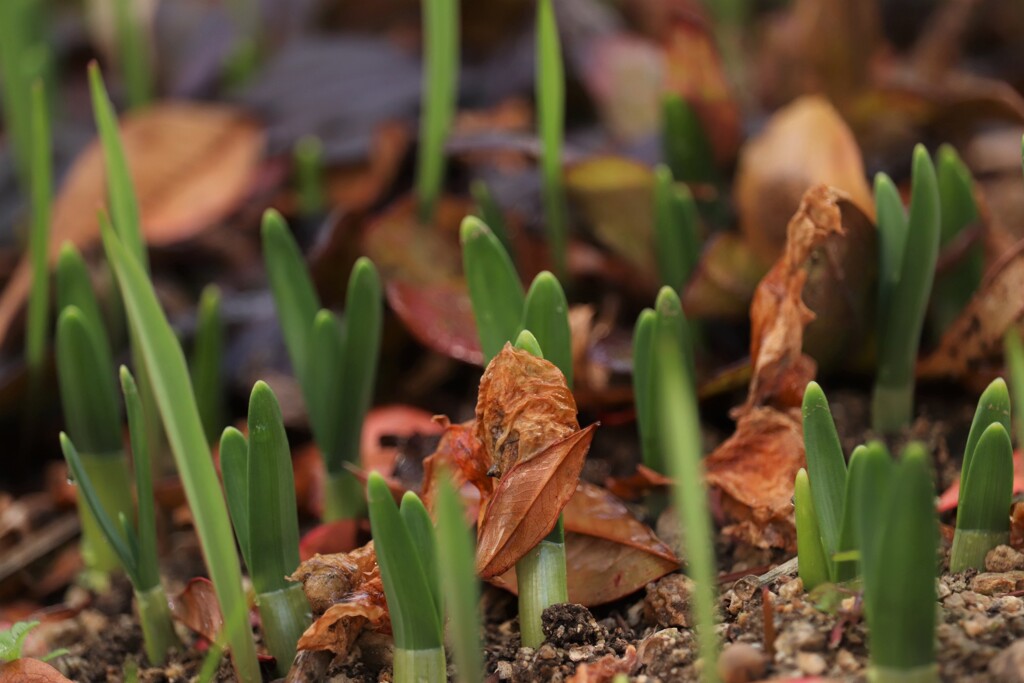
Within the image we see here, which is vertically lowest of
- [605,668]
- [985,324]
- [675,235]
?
[605,668]

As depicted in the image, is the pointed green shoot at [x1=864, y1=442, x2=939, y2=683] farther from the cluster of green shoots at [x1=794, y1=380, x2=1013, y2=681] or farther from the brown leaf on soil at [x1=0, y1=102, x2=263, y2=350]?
the brown leaf on soil at [x1=0, y1=102, x2=263, y2=350]

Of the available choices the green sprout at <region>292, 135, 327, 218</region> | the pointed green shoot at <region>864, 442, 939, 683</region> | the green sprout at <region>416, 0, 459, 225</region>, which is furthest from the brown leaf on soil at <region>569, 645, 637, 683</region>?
the green sprout at <region>292, 135, 327, 218</region>

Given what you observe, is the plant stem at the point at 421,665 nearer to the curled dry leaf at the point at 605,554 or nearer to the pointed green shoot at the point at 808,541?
the curled dry leaf at the point at 605,554

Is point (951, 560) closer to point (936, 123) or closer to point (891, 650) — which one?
point (891, 650)

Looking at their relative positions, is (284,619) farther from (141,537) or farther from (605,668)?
(605,668)

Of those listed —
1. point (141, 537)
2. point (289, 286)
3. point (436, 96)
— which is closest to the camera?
point (141, 537)

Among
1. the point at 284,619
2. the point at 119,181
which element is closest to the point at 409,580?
the point at 284,619
